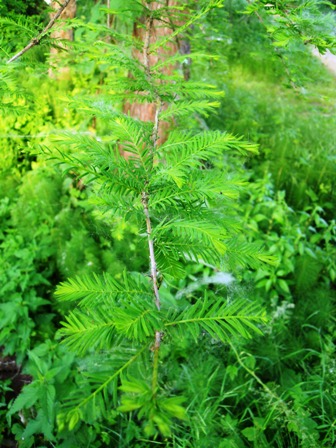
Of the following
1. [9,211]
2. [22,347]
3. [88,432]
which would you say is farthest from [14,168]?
[88,432]

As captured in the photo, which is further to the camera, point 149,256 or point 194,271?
point 194,271

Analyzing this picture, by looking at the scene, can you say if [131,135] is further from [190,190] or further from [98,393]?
[98,393]

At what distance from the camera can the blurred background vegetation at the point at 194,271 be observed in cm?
144

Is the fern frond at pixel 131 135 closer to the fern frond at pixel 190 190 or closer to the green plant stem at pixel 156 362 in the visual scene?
the fern frond at pixel 190 190

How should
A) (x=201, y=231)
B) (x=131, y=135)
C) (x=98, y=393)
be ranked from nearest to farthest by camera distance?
(x=98, y=393) → (x=201, y=231) → (x=131, y=135)

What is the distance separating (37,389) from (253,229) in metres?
1.77

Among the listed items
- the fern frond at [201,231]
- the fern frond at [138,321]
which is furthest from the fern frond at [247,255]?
the fern frond at [138,321]

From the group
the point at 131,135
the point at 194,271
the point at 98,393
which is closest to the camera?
the point at 98,393

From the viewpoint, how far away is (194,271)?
2.34 metres

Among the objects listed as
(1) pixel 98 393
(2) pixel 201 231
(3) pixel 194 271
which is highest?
(2) pixel 201 231

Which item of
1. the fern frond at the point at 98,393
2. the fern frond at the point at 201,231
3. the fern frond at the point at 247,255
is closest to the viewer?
the fern frond at the point at 98,393

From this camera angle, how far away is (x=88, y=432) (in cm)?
170

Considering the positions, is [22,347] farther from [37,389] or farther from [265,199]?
[265,199]

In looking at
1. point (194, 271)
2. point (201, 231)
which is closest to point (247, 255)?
point (201, 231)
